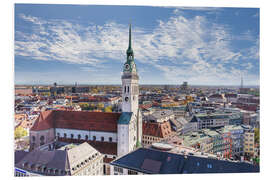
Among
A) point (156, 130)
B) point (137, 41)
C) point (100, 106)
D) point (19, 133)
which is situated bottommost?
point (156, 130)

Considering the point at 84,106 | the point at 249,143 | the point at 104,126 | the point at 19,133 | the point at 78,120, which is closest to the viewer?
the point at 19,133

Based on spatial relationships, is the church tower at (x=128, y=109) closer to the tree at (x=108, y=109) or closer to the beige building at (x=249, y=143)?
the tree at (x=108, y=109)

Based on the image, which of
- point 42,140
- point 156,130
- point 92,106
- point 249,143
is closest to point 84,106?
point 92,106

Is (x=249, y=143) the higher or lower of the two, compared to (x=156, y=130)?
lower

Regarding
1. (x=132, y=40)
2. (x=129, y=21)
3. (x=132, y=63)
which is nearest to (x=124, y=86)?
(x=132, y=63)

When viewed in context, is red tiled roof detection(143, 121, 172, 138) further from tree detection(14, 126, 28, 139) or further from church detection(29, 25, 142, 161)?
tree detection(14, 126, 28, 139)

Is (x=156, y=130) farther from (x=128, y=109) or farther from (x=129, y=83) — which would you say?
(x=129, y=83)

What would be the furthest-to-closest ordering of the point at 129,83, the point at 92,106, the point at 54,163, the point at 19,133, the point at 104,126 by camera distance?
the point at 92,106
the point at 104,126
the point at 129,83
the point at 19,133
the point at 54,163
